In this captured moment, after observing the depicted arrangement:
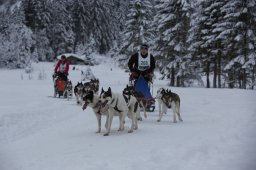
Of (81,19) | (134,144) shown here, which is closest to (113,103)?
(134,144)

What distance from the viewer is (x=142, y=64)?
1195 cm

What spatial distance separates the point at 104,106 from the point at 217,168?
3654mm

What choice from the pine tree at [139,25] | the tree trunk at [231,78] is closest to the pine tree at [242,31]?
the tree trunk at [231,78]

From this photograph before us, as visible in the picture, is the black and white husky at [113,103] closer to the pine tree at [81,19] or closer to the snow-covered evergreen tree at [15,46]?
the snow-covered evergreen tree at [15,46]

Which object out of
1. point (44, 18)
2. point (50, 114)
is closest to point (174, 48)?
point (50, 114)

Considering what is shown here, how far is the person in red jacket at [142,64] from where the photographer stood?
1186cm

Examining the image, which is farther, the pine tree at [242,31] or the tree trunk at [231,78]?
the tree trunk at [231,78]

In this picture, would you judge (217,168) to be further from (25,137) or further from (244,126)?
(25,137)

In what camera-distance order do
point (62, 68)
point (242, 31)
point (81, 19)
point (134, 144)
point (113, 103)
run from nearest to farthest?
point (134, 144) → point (113, 103) → point (62, 68) → point (242, 31) → point (81, 19)

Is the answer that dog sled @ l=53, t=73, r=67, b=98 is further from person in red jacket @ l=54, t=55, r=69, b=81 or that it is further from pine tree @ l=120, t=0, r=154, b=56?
pine tree @ l=120, t=0, r=154, b=56

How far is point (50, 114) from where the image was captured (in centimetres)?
1347

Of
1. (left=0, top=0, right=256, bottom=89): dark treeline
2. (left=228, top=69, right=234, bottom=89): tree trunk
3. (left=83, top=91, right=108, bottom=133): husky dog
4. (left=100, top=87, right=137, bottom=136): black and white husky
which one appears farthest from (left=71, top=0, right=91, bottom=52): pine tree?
(left=100, top=87, right=137, bottom=136): black and white husky

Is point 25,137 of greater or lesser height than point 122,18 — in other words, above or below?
below

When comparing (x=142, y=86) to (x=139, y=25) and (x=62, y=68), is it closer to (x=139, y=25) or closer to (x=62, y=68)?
(x=62, y=68)
